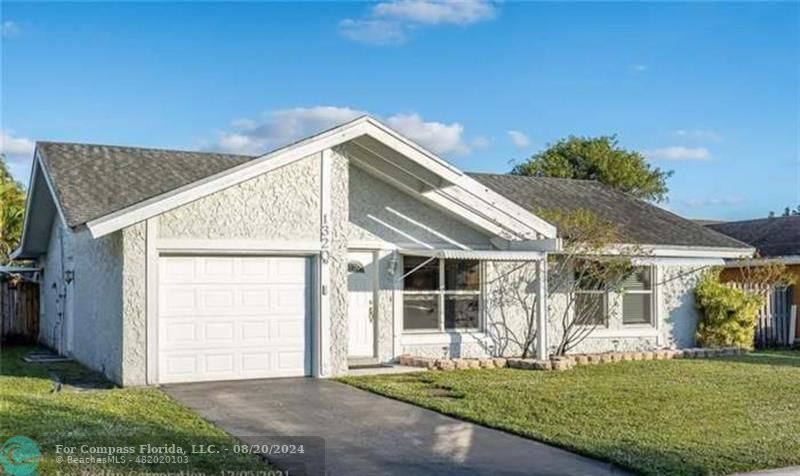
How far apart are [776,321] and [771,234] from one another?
697 cm

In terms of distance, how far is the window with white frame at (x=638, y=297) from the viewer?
20141 millimetres

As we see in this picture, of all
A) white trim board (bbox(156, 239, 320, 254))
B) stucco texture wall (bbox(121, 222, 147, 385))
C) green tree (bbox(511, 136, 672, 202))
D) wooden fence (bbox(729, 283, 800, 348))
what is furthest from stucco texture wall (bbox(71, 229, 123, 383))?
green tree (bbox(511, 136, 672, 202))

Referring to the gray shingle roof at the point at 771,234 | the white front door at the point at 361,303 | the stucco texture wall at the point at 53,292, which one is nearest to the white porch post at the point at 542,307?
the white front door at the point at 361,303

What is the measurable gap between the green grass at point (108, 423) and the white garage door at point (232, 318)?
139cm

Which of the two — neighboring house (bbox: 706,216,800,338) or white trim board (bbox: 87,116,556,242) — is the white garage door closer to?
white trim board (bbox: 87,116,556,242)

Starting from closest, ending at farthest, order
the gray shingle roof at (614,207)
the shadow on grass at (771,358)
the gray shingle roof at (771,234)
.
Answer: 1. the shadow on grass at (771,358)
2. the gray shingle roof at (614,207)
3. the gray shingle roof at (771,234)

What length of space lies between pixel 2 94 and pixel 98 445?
9.35 m

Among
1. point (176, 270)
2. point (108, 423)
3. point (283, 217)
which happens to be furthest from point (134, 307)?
point (108, 423)

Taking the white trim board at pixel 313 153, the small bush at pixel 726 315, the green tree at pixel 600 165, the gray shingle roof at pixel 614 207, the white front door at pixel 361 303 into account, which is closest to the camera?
the white trim board at pixel 313 153

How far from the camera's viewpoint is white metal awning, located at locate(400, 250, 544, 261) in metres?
16.3

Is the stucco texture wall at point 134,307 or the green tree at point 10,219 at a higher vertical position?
the green tree at point 10,219

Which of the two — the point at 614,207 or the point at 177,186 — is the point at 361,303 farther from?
the point at 614,207

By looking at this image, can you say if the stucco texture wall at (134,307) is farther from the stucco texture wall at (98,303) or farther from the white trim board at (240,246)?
the white trim board at (240,246)

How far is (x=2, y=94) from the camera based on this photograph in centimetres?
1488
